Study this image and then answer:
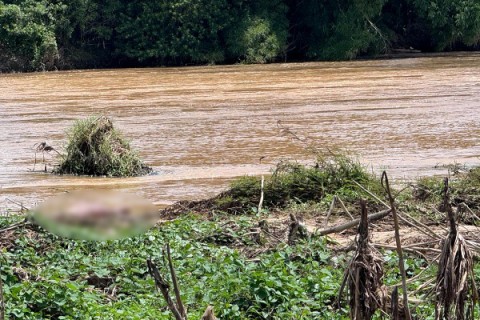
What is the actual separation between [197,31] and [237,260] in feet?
116

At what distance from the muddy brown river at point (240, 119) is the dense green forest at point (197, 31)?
5177mm

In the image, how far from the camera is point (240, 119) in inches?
788

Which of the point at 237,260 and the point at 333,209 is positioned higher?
the point at 237,260

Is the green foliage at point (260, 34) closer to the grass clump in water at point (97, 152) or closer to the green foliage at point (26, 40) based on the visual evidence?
the green foliage at point (26, 40)

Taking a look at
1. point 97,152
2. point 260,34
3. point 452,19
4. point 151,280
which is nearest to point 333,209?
point 151,280

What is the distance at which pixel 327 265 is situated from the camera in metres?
7.09

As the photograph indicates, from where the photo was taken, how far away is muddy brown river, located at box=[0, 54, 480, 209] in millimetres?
13242

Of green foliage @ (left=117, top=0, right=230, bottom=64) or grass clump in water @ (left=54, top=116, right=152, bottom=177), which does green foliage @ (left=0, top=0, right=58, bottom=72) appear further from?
grass clump in water @ (left=54, top=116, right=152, bottom=177)

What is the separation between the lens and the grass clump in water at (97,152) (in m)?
13.0

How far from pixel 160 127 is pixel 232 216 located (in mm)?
10192

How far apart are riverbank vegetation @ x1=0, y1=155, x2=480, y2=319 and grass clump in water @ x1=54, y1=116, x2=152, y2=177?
3.52m

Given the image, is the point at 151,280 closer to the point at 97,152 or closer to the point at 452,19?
the point at 97,152

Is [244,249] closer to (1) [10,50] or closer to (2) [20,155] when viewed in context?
(2) [20,155]

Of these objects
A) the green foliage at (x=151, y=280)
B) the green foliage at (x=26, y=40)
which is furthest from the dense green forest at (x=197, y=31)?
the green foliage at (x=151, y=280)
